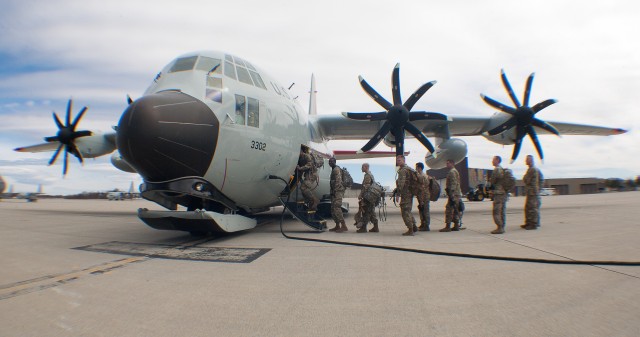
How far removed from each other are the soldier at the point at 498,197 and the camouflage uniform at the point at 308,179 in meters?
4.15

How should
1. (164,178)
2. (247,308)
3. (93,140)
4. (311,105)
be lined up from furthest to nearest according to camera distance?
(311,105)
(93,140)
(164,178)
(247,308)

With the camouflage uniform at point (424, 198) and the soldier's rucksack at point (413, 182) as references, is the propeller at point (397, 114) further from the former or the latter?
the soldier's rucksack at point (413, 182)

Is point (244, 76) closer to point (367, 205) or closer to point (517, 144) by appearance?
point (367, 205)

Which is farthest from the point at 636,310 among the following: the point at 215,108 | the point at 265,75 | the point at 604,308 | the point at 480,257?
the point at 265,75

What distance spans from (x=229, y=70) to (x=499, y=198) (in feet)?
21.7

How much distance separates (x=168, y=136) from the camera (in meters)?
5.57

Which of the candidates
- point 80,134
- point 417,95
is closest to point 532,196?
point 417,95

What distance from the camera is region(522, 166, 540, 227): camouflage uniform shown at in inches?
314

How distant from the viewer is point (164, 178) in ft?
19.7

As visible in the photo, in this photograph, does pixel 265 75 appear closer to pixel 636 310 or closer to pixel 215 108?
pixel 215 108

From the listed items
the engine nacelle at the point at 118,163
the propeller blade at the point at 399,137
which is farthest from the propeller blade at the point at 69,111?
the propeller blade at the point at 399,137

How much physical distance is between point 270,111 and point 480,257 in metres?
5.21

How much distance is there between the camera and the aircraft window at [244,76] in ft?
24.2

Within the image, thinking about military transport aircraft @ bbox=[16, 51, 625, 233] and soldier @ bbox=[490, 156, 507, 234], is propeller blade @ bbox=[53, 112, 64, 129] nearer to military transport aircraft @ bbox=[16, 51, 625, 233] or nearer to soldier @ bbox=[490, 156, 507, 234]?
military transport aircraft @ bbox=[16, 51, 625, 233]
